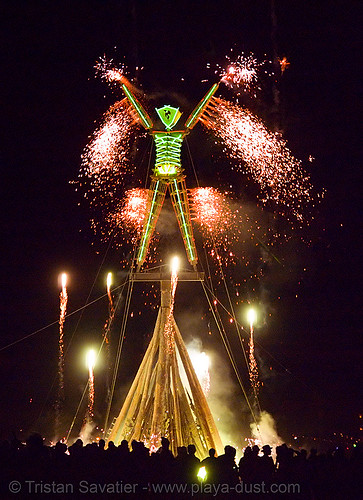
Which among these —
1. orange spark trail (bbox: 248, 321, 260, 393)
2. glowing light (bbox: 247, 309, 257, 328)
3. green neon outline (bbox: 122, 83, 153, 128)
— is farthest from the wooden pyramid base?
orange spark trail (bbox: 248, 321, 260, 393)

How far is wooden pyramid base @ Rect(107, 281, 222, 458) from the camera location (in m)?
11.9

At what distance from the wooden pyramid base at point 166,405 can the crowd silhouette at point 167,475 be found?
15.9 feet

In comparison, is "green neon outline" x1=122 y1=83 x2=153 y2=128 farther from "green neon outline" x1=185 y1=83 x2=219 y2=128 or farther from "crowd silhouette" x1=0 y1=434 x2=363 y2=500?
"crowd silhouette" x1=0 y1=434 x2=363 y2=500

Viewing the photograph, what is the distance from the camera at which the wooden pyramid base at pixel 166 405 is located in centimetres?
1191

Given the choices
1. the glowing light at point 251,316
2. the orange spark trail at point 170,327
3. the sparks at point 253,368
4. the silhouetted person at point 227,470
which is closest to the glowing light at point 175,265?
the orange spark trail at point 170,327

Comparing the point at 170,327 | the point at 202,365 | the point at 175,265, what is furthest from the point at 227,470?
the point at 202,365

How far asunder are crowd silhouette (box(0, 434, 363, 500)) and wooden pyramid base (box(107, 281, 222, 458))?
4.86m

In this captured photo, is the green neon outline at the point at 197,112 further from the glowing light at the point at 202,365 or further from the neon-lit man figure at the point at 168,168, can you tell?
the glowing light at the point at 202,365

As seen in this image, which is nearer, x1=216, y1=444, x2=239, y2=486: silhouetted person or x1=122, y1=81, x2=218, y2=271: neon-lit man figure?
x1=216, y1=444, x2=239, y2=486: silhouetted person

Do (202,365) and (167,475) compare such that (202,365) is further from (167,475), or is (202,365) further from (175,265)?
(167,475)

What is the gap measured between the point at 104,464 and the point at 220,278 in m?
12.3

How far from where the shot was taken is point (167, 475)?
6773mm

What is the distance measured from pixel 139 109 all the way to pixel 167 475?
25.5 feet

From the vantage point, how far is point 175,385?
492 inches
